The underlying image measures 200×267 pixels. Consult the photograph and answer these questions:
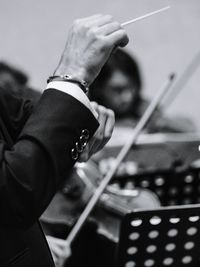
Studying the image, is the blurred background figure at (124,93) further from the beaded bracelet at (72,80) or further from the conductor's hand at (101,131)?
the beaded bracelet at (72,80)

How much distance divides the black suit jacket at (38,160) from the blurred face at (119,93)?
1.66 m

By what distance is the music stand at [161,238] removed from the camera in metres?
0.96

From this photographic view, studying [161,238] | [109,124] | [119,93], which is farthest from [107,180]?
[119,93]

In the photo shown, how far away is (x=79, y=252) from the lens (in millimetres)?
→ 1598

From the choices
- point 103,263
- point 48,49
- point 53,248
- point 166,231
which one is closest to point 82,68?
point 166,231

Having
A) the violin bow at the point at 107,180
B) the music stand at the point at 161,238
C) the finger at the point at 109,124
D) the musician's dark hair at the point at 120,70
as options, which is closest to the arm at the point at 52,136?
the finger at the point at 109,124

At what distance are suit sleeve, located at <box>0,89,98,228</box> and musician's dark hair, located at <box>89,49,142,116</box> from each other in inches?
60.2

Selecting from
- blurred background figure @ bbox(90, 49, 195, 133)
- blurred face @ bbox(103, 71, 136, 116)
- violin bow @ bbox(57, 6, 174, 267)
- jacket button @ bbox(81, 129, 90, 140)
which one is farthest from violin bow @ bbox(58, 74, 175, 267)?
blurred face @ bbox(103, 71, 136, 116)

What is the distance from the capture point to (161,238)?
40.3 inches

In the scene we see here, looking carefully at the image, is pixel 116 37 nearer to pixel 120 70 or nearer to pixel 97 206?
pixel 97 206

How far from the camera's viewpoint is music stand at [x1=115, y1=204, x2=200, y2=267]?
0.96 m

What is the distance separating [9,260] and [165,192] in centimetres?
75

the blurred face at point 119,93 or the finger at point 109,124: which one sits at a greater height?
the finger at point 109,124

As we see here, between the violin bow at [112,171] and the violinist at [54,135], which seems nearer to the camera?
the violinist at [54,135]
